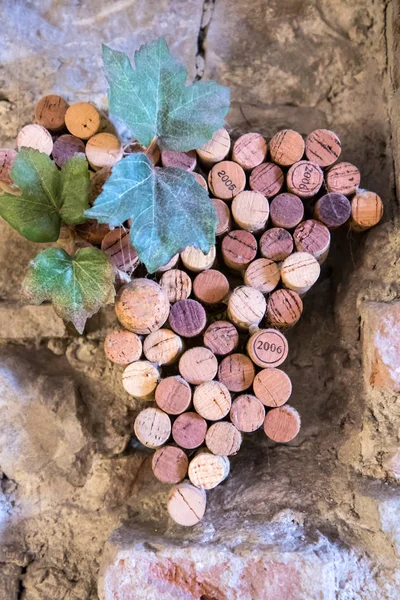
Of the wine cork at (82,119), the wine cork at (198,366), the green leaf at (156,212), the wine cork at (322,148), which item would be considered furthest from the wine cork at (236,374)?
the wine cork at (82,119)

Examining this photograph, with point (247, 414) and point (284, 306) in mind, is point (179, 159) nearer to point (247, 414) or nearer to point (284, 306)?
point (284, 306)

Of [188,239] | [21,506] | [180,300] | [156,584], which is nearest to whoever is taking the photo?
[188,239]

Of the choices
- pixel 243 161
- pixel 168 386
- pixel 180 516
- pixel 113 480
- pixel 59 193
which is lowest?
pixel 113 480

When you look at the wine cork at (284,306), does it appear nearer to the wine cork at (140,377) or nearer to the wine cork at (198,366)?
the wine cork at (198,366)

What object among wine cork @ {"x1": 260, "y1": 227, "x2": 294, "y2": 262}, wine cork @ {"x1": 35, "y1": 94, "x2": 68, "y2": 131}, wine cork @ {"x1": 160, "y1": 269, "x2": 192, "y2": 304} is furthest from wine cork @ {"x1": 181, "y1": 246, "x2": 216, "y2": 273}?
wine cork @ {"x1": 35, "y1": 94, "x2": 68, "y2": 131}

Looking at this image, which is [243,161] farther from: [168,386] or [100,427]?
[100,427]

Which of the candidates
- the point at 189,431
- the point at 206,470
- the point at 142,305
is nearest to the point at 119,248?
the point at 142,305

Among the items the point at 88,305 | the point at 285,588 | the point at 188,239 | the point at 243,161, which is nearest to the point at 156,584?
the point at 285,588
